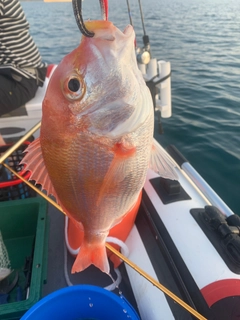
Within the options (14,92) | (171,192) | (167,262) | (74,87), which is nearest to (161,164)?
(74,87)

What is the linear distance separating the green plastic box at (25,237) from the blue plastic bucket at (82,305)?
114 millimetres

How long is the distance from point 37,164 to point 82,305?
0.89 m

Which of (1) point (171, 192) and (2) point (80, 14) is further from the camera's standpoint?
(1) point (171, 192)

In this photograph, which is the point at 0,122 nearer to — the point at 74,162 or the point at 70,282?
the point at 70,282

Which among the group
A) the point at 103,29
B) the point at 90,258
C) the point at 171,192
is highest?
the point at 103,29

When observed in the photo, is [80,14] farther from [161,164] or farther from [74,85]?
[161,164]

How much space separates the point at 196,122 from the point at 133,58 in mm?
4563

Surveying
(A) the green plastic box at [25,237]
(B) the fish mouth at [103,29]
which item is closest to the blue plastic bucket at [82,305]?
(A) the green plastic box at [25,237]

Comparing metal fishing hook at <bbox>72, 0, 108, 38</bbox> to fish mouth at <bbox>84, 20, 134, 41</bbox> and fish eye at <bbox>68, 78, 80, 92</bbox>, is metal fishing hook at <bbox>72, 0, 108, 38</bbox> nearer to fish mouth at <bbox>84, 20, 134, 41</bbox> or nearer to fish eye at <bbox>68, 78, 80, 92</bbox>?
fish mouth at <bbox>84, 20, 134, 41</bbox>

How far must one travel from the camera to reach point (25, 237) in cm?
247

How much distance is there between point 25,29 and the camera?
2953 mm

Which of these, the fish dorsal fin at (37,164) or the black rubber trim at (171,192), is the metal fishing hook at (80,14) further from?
the black rubber trim at (171,192)

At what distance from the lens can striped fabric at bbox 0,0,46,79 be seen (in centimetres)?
276

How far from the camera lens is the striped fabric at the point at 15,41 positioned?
2762mm
